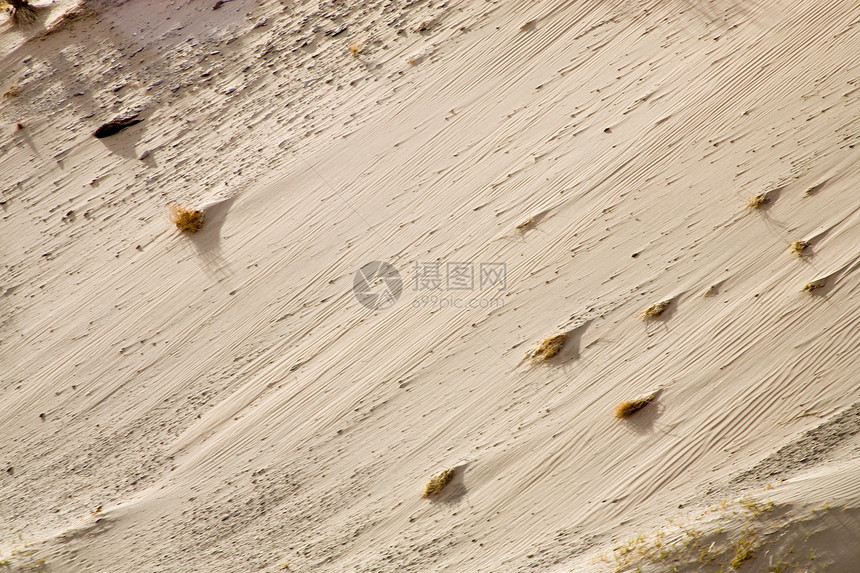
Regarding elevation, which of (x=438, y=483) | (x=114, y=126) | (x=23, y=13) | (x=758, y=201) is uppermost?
(x=23, y=13)

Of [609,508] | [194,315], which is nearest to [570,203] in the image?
[609,508]

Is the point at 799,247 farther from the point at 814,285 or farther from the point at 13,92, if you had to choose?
the point at 13,92

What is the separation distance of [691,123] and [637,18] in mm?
1522

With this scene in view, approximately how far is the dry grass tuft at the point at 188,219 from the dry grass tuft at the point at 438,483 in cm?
396

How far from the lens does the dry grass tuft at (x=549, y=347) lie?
5836 millimetres

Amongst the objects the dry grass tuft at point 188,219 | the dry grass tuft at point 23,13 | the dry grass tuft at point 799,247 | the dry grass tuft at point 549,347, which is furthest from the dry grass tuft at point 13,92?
the dry grass tuft at point 799,247

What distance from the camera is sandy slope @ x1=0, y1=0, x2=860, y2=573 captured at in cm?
546

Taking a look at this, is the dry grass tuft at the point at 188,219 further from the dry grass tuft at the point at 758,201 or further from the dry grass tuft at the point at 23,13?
the dry grass tuft at the point at 758,201

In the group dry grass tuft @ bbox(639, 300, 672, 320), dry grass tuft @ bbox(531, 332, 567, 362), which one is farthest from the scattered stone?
dry grass tuft @ bbox(639, 300, 672, 320)

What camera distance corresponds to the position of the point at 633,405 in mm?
5609

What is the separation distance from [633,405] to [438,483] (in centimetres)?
214

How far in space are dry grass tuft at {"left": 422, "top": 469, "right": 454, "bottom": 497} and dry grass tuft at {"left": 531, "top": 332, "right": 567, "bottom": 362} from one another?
1.48m

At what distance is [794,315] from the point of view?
5.60 meters

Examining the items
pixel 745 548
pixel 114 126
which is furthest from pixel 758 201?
pixel 114 126
